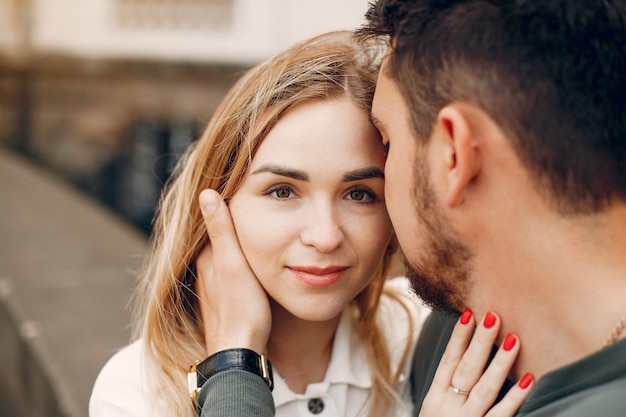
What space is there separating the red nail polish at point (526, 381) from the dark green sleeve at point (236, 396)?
0.61 meters

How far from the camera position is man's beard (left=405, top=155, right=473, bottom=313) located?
6.09 feet

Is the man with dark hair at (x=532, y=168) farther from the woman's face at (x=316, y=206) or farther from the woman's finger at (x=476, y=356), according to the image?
the woman's face at (x=316, y=206)

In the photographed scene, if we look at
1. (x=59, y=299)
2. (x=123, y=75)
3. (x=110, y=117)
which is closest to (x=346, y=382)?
(x=59, y=299)

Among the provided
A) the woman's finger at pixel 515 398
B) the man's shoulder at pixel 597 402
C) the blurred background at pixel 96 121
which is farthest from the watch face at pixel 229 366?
the blurred background at pixel 96 121

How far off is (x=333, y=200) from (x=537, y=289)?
0.57m

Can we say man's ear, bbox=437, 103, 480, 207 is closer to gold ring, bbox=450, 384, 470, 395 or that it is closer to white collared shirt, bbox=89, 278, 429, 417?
gold ring, bbox=450, 384, 470, 395

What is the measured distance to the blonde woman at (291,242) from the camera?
6.74ft

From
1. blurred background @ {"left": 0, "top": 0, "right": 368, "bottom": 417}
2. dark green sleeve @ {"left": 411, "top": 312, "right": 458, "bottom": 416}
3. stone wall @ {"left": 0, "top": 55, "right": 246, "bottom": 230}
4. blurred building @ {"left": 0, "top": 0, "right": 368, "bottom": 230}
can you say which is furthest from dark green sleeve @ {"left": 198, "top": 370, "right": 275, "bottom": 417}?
stone wall @ {"left": 0, "top": 55, "right": 246, "bottom": 230}

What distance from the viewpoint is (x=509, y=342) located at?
1857 millimetres

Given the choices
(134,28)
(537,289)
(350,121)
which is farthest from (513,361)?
(134,28)

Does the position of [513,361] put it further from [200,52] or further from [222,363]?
[200,52]

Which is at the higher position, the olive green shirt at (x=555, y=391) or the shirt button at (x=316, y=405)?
the olive green shirt at (x=555, y=391)

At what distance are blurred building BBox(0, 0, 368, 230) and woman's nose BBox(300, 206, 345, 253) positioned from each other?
22.8ft

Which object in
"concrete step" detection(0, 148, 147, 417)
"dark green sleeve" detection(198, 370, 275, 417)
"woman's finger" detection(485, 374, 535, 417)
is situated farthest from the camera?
"concrete step" detection(0, 148, 147, 417)
